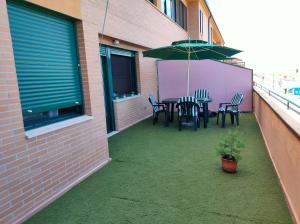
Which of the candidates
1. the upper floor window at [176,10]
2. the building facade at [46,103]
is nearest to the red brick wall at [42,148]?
the building facade at [46,103]

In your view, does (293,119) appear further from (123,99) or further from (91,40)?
(123,99)

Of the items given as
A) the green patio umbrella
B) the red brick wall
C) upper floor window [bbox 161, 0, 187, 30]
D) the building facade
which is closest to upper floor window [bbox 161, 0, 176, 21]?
upper floor window [bbox 161, 0, 187, 30]

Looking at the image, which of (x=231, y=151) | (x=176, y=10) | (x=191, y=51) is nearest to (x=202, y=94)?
(x=191, y=51)

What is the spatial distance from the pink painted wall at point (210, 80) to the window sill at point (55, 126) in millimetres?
6375

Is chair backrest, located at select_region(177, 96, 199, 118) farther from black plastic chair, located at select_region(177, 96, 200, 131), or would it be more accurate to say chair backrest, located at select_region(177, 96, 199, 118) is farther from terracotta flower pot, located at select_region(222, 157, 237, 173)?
terracotta flower pot, located at select_region(222, 157, 237, 173)

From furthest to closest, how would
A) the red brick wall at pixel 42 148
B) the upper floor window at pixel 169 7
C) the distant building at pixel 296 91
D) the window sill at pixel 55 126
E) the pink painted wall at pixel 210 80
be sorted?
the upper floor window at pixel 169 7, the pink painted wall at pixel 210 80, the distant building at pixel 296 91, the window sill at pixel 55 126, the red brick wall at pixel 42 148

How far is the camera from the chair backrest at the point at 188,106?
21.6ft

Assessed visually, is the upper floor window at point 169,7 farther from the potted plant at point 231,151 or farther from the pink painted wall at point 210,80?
the potted plant at point 231,151

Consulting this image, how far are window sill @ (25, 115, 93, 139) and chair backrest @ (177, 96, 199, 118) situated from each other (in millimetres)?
3184

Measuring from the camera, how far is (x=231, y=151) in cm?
379

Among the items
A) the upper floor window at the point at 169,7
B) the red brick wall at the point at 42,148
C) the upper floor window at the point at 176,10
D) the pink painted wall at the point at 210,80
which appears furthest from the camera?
the upper floor window at the point at 176,10

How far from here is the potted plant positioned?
3.74m

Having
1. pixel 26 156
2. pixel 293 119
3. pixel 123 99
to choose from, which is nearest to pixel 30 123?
pixel 26 156

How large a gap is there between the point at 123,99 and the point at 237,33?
1239 inches
